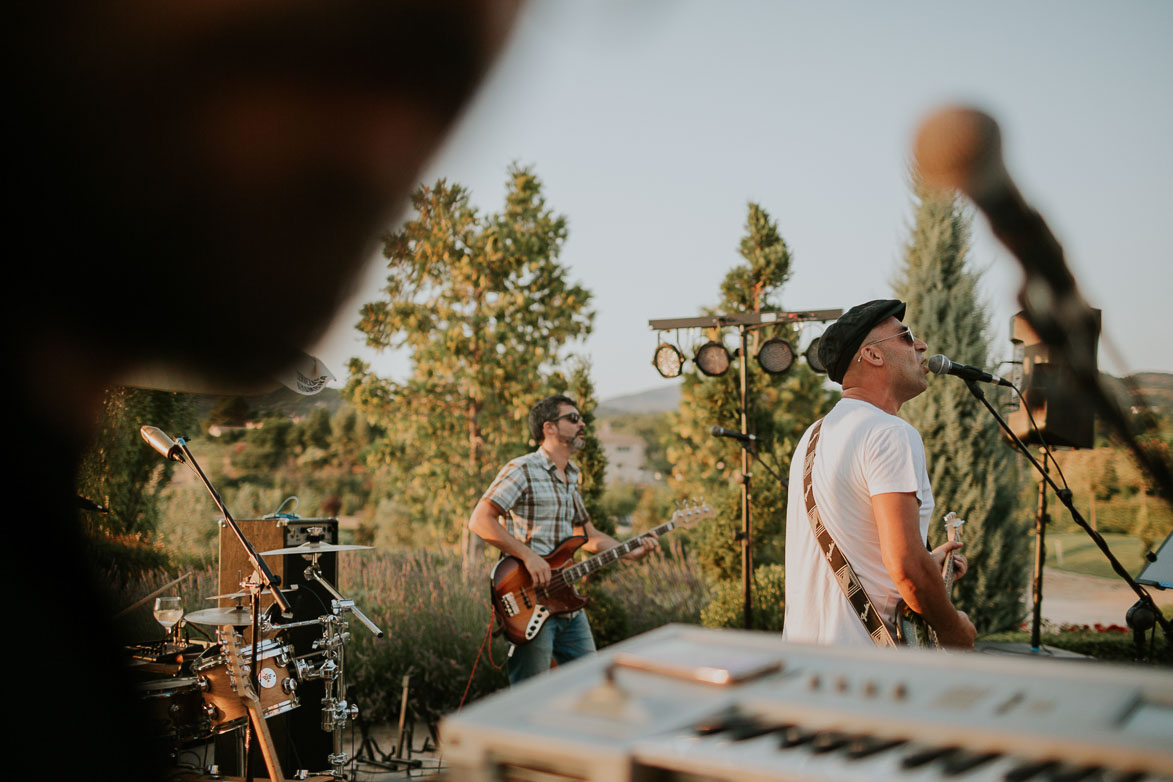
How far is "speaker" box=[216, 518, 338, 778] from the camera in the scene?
178 inches

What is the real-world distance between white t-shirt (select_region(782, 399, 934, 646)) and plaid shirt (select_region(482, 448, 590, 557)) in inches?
91.8

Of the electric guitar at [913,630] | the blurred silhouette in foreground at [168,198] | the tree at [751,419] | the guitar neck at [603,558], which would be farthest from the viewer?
the tree at [751,419]

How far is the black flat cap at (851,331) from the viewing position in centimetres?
229

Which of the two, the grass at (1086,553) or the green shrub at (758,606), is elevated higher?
the grass at (1086,553)

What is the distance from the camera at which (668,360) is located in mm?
6215

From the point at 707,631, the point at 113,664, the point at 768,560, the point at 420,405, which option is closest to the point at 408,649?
the point at 113,664

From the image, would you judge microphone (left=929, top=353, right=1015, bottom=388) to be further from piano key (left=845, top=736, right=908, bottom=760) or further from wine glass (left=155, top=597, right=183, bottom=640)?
wine glass (left=155, top=597, right=183, bottom=640)

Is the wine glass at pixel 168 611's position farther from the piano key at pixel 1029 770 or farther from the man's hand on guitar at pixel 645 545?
the piano key at pixel 1029 770

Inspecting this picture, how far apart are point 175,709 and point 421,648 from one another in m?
2.14

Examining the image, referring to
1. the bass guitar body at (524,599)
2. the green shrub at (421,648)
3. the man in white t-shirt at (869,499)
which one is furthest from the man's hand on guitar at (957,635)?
the green shrub at (421,648)

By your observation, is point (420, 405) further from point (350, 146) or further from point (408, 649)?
point (350, 146)

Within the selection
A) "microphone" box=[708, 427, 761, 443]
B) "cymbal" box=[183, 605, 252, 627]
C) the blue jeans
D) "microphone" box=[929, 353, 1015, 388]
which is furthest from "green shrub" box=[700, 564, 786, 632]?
"microphone" box=[929, 353, 1015, 388]

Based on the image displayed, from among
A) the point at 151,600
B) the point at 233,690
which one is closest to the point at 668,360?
the point at 233,690

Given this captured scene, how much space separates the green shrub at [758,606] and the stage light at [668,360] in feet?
6.25
